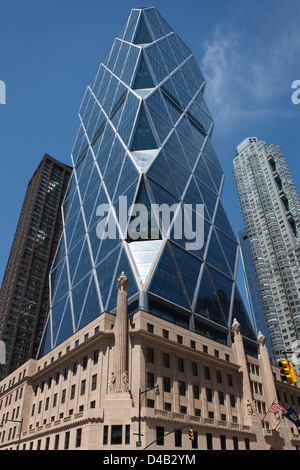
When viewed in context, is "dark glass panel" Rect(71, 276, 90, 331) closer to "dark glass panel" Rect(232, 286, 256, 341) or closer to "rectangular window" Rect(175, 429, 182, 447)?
"dark glass panel" Rect(232, 286, 256, 341)

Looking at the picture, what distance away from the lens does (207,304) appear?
3243 inches

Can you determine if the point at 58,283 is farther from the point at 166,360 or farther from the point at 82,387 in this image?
the point at 166,360

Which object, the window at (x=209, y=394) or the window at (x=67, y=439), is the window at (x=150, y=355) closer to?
the window at (x=209, y=394)

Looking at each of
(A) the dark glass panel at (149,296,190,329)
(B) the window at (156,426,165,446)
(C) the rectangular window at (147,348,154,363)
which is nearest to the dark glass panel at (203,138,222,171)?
(A) the dark glass panel at (149,296,190,329)

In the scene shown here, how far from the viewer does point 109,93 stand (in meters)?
139

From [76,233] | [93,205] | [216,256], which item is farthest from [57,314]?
[216,256]

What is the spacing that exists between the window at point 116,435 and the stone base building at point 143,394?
105 mm

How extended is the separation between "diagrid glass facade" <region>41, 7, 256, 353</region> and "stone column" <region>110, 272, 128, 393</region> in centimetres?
1102

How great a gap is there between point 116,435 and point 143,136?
8054cm

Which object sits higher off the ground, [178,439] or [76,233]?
[76,233]

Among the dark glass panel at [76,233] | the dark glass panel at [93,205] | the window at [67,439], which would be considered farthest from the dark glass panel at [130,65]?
the window at [67,439]

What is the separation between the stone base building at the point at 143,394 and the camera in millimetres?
46219

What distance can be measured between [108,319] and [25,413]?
27.3 meters

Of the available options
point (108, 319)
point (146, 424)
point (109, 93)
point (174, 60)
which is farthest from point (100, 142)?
point (146, 424)
